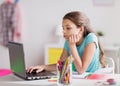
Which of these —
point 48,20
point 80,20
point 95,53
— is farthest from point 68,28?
point 48,20

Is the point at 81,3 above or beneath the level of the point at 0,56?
above

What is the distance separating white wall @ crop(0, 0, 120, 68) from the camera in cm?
385

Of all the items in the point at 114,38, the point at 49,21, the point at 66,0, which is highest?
the point at 66,0

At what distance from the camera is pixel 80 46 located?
2.17 m

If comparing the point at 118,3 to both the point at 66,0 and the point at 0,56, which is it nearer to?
the point at 66,0

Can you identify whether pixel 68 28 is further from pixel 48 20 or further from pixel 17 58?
pixel 48 20

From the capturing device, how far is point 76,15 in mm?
2100

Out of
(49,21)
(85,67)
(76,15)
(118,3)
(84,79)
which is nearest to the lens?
(84,79)

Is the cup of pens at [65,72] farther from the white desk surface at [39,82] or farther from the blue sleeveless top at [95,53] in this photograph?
the blue sleeveless top at [95,53]

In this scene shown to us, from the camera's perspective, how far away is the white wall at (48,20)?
12.6ft

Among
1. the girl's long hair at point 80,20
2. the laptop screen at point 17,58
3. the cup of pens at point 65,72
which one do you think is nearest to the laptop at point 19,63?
the laptop screen at point 17,58

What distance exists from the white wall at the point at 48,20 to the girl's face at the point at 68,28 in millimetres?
1880

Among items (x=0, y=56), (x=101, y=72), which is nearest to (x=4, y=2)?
(x=0, y=56)

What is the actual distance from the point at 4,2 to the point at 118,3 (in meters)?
1.63
